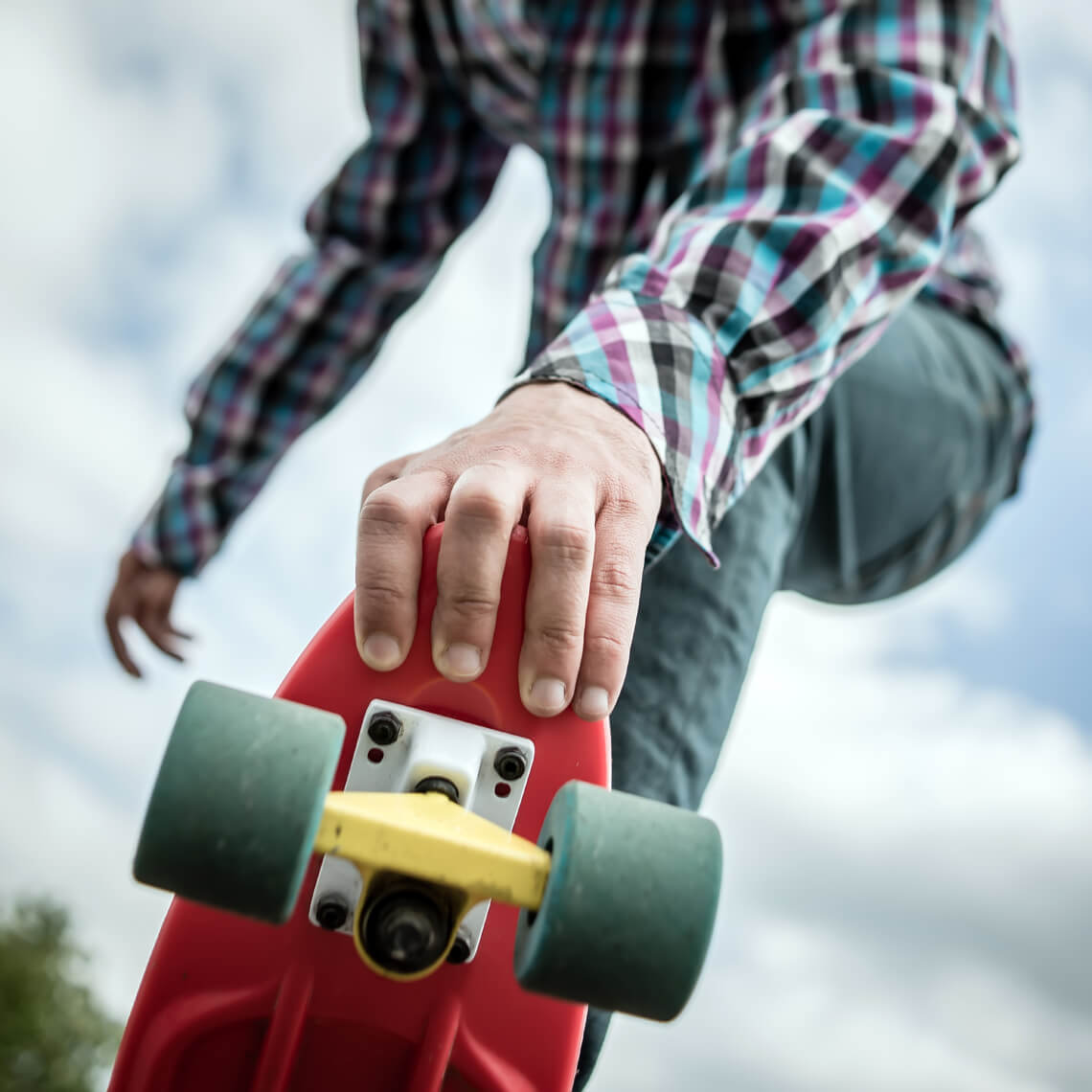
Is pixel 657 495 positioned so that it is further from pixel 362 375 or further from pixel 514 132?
pixel 362 375

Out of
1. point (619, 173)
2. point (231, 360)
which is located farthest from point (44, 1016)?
point (619, 173)

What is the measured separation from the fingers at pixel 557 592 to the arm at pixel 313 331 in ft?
4.71

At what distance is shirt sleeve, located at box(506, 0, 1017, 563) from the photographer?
2.78 ft

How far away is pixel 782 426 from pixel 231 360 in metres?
1.39

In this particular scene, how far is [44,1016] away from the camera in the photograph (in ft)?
45.3

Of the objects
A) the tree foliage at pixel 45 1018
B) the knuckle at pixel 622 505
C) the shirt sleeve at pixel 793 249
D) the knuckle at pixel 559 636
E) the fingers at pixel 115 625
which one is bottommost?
the tree foliage at pixel 45 1018

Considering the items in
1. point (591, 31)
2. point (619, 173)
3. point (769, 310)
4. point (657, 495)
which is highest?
point (591, 31)

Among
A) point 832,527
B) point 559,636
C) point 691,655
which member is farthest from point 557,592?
point 832,527

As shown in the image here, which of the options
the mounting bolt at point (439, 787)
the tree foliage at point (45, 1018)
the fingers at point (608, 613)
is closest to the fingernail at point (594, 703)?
the fingers at point (608, 613)

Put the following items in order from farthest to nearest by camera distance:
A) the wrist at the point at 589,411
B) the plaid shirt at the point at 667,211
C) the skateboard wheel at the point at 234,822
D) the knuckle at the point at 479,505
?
1. the plaid shirt at the point at 667,211
2. the wrist at the point at 589,411
3. the knuckle at the point at 479,505
4. the skateboard wheel at the point at 234,822

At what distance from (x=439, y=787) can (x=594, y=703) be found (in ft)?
0.42

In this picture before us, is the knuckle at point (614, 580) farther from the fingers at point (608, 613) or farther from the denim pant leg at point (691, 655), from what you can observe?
the denim pant leg at point (691, 655)

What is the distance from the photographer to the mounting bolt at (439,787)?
0.71m

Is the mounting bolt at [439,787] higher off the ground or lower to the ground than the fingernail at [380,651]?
lower
